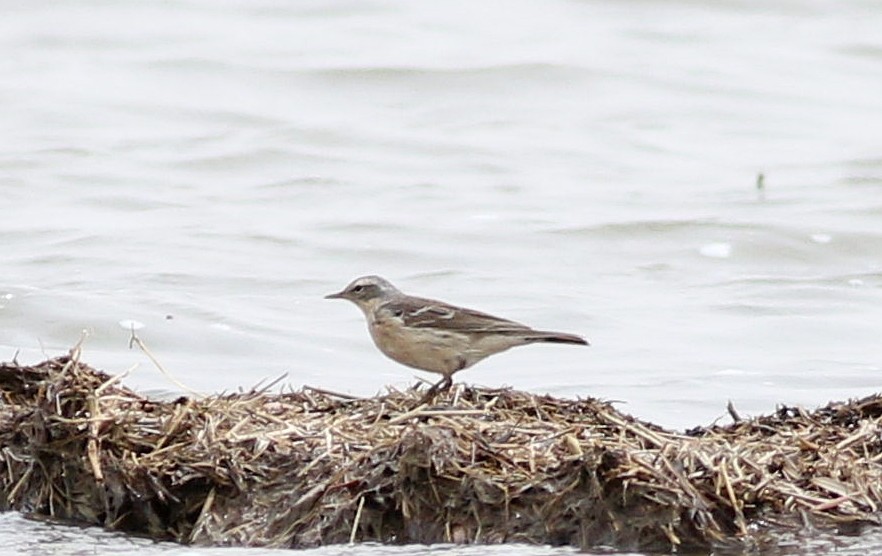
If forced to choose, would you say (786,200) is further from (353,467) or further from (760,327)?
(353,467)

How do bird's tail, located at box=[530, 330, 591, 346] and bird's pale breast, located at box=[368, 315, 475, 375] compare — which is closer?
bird's tail, located at box=[530, 330, 591, 346]

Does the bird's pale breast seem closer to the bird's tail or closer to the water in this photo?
the bird's tail

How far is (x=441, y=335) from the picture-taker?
341 inches

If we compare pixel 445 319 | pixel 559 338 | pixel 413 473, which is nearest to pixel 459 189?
pixel 445 319

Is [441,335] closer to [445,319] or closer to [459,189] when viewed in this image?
[445,319]

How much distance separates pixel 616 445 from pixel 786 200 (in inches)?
449

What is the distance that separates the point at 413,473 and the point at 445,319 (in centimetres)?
213

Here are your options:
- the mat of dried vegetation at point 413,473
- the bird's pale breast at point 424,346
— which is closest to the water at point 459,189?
the mat of dried vegetation at point 413,473

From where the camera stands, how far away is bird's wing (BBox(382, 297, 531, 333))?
8727 millimetres

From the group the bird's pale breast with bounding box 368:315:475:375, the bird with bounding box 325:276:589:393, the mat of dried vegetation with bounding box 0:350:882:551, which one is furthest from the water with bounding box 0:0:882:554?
the bird's pale breast with bounding box 368:315:475:375

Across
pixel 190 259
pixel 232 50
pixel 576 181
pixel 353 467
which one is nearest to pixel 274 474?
pixel 353 467

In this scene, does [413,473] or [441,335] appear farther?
[441,335]

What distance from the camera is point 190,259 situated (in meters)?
15.0

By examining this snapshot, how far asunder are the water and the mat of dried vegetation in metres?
0.30
